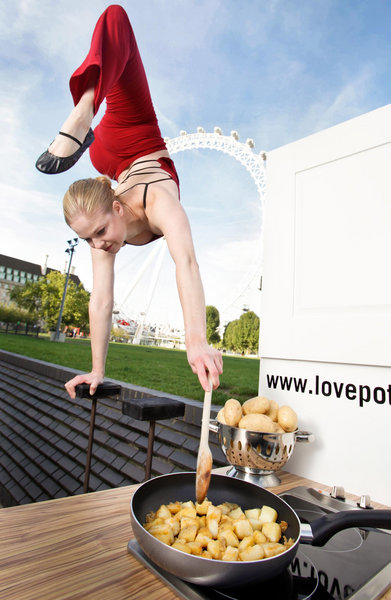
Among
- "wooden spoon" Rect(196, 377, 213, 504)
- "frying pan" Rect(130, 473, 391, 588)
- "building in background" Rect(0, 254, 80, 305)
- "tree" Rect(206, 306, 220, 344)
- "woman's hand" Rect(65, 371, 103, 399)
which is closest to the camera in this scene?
"frying pan" Rect(130, 473, 391, 588)

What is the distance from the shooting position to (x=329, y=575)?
382 mm

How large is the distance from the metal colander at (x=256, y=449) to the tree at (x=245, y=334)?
60.2 ft

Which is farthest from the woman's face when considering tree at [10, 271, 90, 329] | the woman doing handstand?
tree at [10, 271, 90, 329]

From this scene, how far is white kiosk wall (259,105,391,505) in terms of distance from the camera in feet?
2.26

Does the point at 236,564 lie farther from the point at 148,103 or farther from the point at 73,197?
the point at 148,103

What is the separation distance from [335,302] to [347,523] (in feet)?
1.69

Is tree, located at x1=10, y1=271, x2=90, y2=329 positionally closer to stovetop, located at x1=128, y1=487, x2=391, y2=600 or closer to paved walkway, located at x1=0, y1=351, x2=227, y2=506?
paved walkway, located at x1=0, y1=351, x2=227, y2=506

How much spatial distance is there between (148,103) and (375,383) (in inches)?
34.0

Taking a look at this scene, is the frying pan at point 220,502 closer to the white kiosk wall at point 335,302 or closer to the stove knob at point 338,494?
the stove knob at point 338,494

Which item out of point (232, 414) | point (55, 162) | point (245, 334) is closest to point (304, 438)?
point (232, 414)

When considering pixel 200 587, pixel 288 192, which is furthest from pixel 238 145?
pixel 200 587

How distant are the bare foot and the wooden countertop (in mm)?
532

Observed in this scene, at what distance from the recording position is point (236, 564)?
281 millimetres

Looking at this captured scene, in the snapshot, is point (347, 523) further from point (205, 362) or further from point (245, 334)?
point (245, 334)
